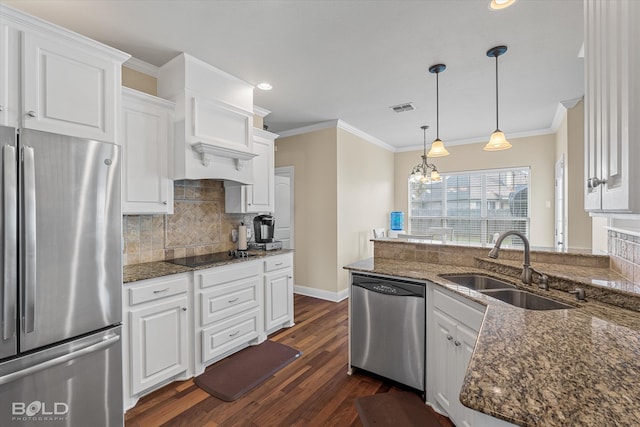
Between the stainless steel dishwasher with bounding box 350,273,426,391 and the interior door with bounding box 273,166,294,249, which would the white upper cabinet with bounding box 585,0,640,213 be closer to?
the stainless steel dishwasher with bounding box 350,273,426,391

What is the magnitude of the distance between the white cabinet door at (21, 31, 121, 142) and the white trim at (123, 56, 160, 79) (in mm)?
816

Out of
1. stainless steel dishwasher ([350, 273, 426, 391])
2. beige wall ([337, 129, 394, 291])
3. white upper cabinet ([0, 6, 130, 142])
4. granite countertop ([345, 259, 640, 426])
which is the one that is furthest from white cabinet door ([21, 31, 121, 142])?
beige wall ([337, 129, 394, 291])

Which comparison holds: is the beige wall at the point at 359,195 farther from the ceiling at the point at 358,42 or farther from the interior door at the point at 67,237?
the interior door at the point at 67,237

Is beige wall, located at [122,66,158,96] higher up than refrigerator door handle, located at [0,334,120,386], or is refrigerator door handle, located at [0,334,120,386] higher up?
beige wall, located at [122,66,158,96]

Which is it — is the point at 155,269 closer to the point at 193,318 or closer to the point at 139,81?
the point at 193,318

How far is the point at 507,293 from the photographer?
1.87 metres

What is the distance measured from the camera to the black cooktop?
8.52ft

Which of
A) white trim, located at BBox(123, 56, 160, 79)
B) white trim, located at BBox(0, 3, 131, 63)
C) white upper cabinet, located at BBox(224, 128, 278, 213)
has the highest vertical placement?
white trim, located at BBox(123, 56, 160, 79)

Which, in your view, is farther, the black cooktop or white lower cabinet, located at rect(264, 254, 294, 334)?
white lower cabinet, located at rect(264, 254, 294, 334)

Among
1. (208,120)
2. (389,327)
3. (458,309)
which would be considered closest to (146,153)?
(208,120)

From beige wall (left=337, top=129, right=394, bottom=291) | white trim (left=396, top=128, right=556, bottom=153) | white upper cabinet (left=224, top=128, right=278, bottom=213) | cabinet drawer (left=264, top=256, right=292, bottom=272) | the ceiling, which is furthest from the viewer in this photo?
white trim (left=396, top=128, right=556, bottom=153)

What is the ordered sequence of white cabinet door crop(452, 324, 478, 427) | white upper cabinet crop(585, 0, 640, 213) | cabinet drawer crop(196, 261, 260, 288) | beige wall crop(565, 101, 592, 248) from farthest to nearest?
1. beige wall crop(565, 101, 592, 248)
2. cabinet drawer crop(196, 261, 260, 288)
3. white cabinet door crop(452, 324, 478, 427)
4. white upper cabinet crop(585, 0, 640, 213)

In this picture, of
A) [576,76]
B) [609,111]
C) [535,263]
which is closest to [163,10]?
[609,111]

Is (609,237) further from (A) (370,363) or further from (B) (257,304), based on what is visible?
(B) (257,304)
